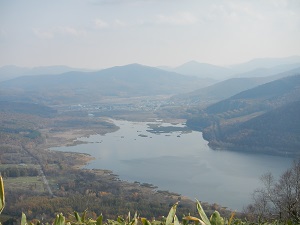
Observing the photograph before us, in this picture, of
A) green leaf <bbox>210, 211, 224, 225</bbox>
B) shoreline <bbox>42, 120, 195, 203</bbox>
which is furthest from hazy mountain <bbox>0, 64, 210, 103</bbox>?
green leaf <bbox>210, 211, 224, 225</bbox>

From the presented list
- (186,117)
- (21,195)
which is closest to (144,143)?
(21,195)

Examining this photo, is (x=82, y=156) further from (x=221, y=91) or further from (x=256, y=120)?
(x=221, y=91)

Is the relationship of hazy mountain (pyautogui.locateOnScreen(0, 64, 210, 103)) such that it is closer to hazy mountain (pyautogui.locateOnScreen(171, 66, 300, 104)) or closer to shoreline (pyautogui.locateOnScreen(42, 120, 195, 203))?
hazy mountain (pyautogui.locateOnScreen(171, 66, 300, 104))

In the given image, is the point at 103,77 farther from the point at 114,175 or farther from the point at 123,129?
the point at 114,175

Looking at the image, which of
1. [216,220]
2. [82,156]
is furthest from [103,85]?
[216,220]

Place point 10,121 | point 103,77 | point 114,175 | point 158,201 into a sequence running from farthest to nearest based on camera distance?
point 103,77, point 10,121, point 114,175, point 158,201

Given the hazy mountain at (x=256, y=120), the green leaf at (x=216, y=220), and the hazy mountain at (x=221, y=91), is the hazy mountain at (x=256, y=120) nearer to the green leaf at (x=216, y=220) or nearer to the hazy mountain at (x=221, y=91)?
the hazy mountain at (x=221, y=91)

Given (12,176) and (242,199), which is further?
(12,176)
